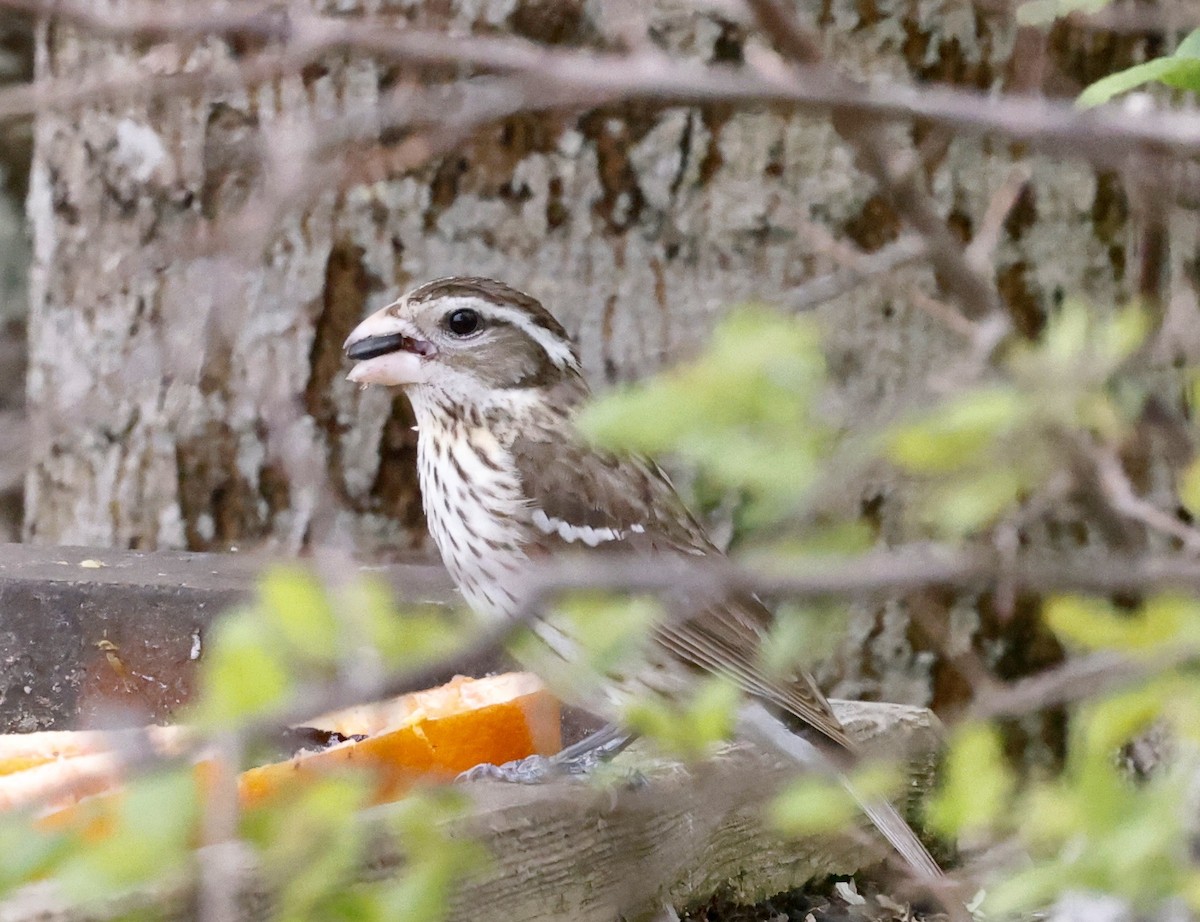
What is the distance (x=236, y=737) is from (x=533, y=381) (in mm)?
3298

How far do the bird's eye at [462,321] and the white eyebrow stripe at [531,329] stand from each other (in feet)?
0.07

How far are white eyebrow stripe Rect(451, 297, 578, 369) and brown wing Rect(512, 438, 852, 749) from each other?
8.8 inches

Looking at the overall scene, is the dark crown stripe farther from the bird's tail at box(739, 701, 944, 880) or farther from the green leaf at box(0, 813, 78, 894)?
the green leaf at box(0, 813, 78, 894)

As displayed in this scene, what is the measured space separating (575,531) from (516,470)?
193 mm

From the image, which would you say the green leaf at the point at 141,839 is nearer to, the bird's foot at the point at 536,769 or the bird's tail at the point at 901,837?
the bird's foot at the point at 536,769

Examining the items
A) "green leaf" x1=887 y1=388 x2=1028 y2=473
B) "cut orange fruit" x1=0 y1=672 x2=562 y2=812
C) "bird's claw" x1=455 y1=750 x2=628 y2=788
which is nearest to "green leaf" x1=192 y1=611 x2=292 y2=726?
"green leaf" x1=887 y1=388 x2=1028 y2=473

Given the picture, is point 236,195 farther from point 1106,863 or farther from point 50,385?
point 1106,863

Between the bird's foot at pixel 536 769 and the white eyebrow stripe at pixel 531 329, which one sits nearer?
the bird's foot at pixel 536 769

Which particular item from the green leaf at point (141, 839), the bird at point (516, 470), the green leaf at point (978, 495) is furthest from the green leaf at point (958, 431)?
the bird at point (516, 470)

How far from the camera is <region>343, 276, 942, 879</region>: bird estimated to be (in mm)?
4148

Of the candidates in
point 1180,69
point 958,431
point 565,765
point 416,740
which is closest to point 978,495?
point 958,431

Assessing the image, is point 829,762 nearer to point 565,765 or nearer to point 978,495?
point 565,765

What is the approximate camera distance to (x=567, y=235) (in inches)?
202

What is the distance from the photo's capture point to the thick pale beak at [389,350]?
428cm
